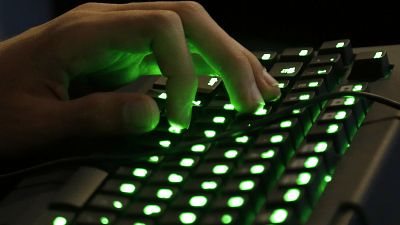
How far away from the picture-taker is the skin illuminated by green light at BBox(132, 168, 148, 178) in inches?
19.8

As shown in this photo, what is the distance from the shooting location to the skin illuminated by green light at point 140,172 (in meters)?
0.50

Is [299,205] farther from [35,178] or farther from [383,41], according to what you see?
[383,41]

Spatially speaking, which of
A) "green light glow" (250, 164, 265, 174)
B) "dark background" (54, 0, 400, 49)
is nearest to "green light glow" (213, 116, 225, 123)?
"green light glow" (250, 164, 265, 174)

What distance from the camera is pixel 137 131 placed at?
1.85ft

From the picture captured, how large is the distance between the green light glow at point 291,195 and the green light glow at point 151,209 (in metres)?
0.08

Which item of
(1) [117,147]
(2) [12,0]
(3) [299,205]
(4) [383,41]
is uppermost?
(2) [12,0]

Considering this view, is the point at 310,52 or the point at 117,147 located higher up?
the point at 310,52

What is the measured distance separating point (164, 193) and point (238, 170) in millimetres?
53

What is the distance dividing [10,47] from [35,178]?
18 cm

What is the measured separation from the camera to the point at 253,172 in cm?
47

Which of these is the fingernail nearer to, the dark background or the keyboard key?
the keyboard key

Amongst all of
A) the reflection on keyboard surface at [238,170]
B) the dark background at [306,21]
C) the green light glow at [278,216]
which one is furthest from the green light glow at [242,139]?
the dark background at [306,21]

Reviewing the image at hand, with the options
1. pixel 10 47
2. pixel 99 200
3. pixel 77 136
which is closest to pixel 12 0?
pixel 10 47

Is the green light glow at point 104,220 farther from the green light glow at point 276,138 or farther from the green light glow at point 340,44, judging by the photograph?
the green light glow at point 340,44
